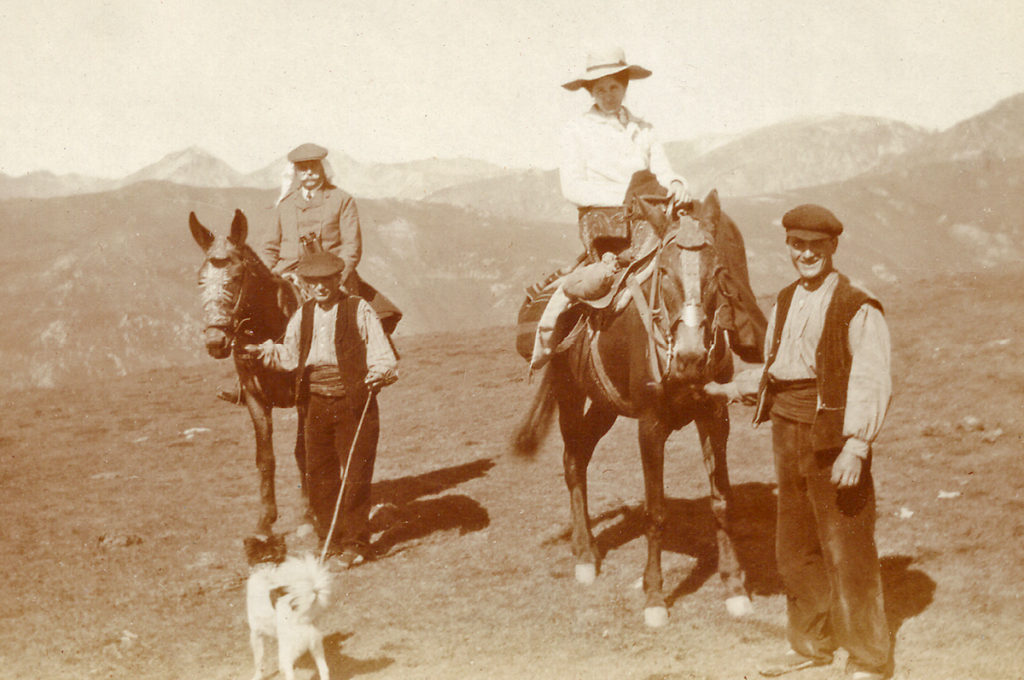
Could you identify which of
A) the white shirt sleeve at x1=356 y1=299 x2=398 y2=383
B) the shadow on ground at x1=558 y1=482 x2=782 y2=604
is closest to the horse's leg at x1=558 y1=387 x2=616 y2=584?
the shadow on ground at x1=558 y1=482 x2=782 y2=604

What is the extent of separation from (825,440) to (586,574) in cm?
284

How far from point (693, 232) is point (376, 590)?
3644 millimetres

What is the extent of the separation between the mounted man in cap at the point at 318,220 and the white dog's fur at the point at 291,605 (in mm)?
3412

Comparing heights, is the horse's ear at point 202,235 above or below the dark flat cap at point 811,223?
→ above

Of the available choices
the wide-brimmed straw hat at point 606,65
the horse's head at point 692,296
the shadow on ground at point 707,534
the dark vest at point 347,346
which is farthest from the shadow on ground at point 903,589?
the dark vest at point 347,346

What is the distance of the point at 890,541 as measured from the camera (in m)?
7.02

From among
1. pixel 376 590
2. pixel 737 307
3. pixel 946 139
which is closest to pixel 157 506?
pixel 376 590

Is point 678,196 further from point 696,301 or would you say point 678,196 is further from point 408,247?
point 408,247

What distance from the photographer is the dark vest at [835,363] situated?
4.47 metres

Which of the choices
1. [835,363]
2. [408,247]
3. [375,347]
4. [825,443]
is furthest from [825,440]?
[408,247]

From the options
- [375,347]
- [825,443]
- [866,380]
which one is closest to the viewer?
[866,380]

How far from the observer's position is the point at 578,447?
7.52 metres

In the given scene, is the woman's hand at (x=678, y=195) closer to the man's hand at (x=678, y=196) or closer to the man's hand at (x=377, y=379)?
the man's hand at (x=678, y=196)

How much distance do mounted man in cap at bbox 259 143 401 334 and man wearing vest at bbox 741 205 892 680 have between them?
420 centimetres
